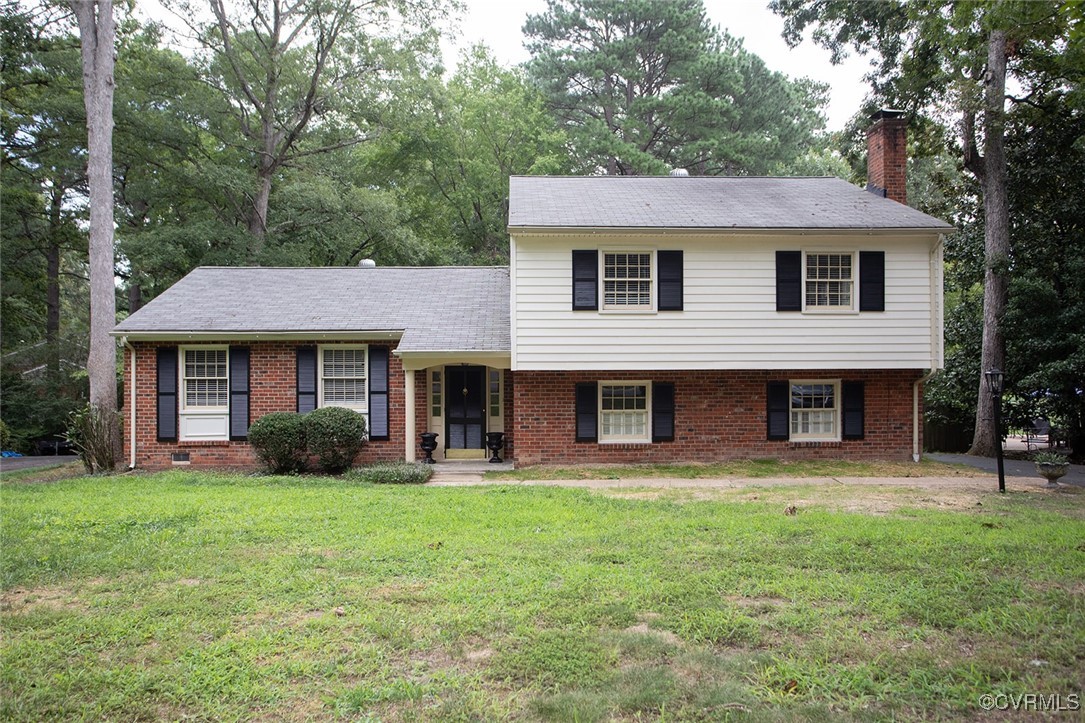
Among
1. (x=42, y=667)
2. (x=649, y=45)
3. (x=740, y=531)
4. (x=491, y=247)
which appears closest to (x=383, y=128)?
(x=491, y=247)

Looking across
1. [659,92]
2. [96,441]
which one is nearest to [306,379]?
[96,441]

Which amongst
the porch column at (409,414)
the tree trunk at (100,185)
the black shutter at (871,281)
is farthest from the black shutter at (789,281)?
the tree trunk at (100,185)

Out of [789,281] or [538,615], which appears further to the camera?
[789,281]

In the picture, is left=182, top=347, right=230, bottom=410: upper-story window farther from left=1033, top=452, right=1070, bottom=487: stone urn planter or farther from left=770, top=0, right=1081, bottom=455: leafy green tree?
left=770, top=0, right=1081, bottom=455: leafy green tree

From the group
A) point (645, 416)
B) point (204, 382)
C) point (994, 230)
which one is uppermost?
point (994, 230)

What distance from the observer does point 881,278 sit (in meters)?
13.7

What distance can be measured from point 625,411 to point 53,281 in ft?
71.2

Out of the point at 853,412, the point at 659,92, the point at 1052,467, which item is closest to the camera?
the point at 1052,467

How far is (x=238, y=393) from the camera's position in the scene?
14.3m

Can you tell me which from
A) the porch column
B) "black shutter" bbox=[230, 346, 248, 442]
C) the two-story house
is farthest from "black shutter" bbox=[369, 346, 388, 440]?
"black shutter" bbox=[230, 346, 248, 442]

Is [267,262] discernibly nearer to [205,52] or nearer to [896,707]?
[205,52]

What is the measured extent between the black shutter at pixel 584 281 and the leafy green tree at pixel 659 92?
48.0ft

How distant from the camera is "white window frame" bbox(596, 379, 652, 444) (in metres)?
14.0

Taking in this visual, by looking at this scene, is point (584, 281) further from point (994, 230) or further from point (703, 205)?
point (994, 230)
